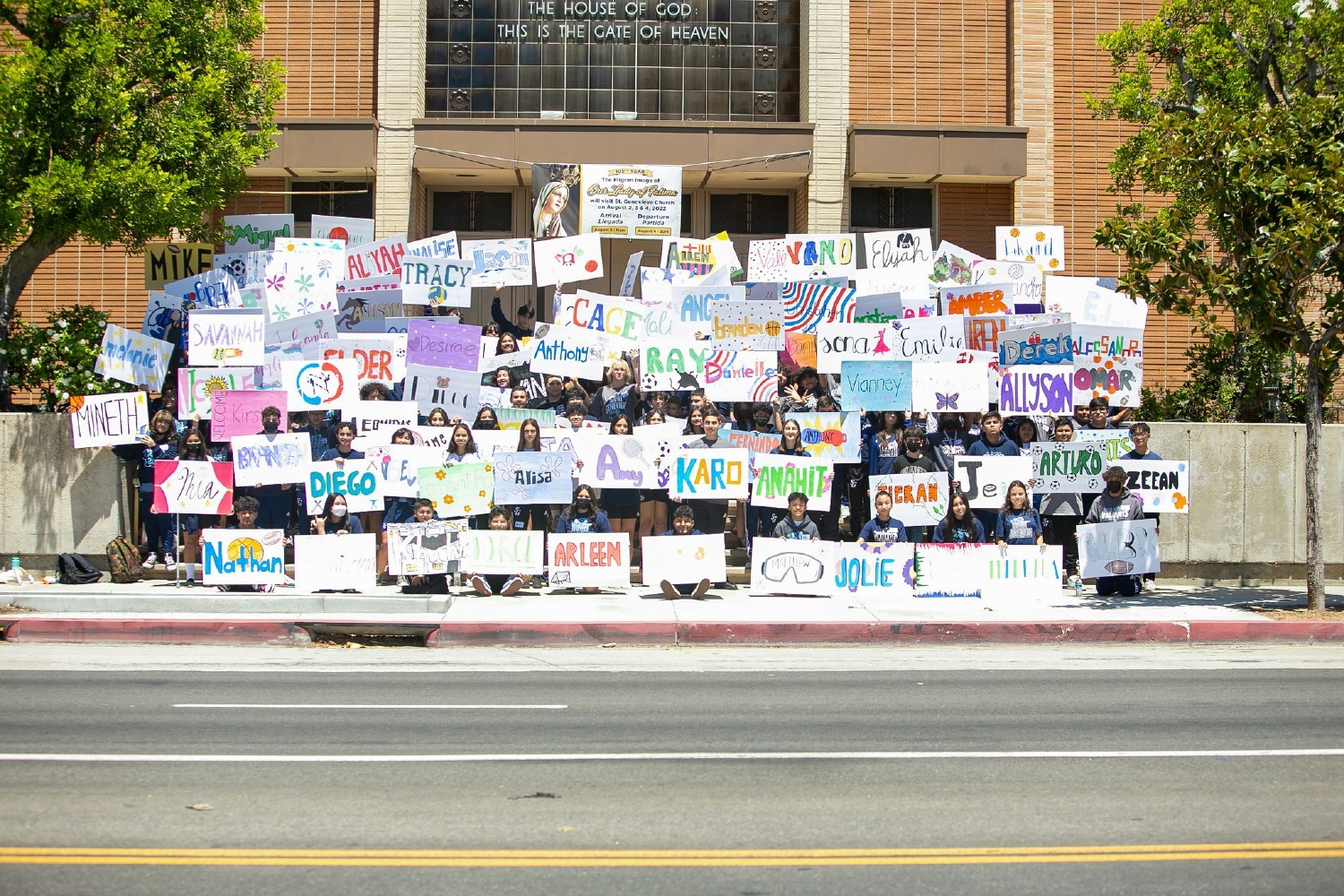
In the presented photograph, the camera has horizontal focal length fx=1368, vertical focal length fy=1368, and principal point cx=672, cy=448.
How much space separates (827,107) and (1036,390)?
8.61 m

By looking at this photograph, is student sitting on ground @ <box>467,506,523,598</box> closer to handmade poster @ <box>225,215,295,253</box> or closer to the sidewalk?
the sidewalk

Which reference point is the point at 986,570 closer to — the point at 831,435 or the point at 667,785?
the point at 831,435

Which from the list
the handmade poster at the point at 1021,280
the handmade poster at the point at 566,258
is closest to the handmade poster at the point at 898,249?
the handmade poster at the point at 1021,280

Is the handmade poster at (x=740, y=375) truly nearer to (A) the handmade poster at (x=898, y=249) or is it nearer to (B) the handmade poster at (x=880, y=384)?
(B) the handmade poster at (x=880, y=384)

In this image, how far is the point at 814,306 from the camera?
18.1 meters

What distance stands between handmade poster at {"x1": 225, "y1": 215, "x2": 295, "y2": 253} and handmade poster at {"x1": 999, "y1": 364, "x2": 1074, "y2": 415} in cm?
986

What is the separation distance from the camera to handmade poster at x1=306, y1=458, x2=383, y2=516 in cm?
1534

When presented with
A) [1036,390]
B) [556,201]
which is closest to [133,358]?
[556,201]

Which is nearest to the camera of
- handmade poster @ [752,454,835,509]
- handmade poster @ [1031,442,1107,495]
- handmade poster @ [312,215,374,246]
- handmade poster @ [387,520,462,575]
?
handmade poster @ [387,520,462,575]

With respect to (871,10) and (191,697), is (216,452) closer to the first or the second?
(191,697)

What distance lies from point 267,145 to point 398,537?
6.19 m

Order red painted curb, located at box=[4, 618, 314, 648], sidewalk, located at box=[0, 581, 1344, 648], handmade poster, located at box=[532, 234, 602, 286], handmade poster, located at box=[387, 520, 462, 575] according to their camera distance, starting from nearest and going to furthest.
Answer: red painted curb, located at box=[4, 618, 314, 648], sidewalk, located at box=[0, 581, 1344, 648], handmade poster, located at box=[387, 520, 462, 575], handmade poster, located at box=[532, 234, 602, 286]

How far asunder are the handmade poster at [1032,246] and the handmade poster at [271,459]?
9907mm

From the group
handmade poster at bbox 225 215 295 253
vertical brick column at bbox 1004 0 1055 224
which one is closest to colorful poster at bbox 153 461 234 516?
handmade poster at bbox 225 215 295 253
